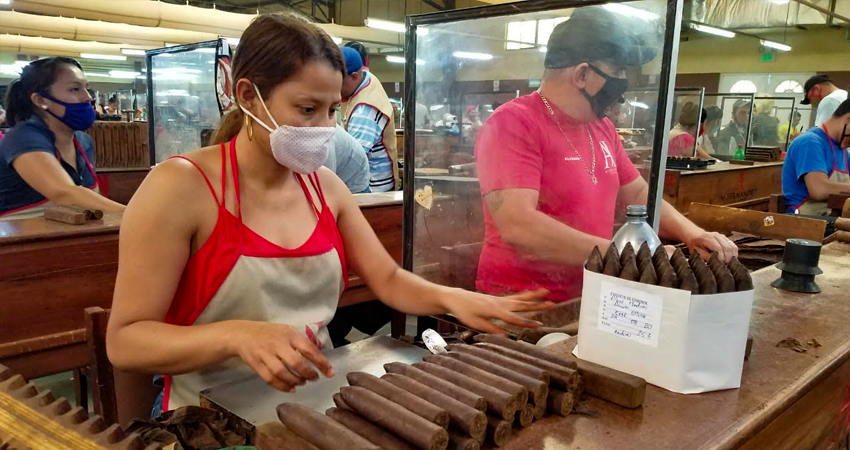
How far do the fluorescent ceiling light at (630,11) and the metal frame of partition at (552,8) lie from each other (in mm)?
53

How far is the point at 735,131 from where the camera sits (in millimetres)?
9594

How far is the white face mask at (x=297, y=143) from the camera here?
150 cm

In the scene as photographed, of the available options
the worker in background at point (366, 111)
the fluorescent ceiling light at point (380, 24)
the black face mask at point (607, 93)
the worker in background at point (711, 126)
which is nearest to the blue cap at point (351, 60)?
the worker in background at point (366, 111)

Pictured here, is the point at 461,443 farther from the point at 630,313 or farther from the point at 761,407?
the point at 761,407

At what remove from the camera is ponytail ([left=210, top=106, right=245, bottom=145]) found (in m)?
1.62

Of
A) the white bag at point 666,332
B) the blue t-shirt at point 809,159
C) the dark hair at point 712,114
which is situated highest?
the dark hair at point 712,114

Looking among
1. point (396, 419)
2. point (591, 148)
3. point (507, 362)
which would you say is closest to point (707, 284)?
point (507, 362)

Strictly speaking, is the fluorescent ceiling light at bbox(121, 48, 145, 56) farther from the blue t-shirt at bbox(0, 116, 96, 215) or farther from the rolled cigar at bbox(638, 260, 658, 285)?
the rolled cigar at bbox(638, 260, 658, 285)

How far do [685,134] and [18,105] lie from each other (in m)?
5.61

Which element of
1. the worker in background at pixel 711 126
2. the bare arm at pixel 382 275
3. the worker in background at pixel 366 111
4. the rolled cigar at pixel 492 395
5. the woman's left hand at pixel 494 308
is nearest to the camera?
the rolled cigar at pixel 492 395

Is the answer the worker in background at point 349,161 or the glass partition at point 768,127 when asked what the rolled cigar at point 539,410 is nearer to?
the worker in background at point 349,161

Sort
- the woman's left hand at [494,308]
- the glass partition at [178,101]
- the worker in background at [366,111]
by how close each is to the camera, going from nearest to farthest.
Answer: the woman's left hand at [494,308] → the worker in background at [366,111] → the glass partition at [178,101]

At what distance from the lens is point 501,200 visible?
1965mm

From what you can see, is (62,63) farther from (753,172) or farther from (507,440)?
(753,172)
